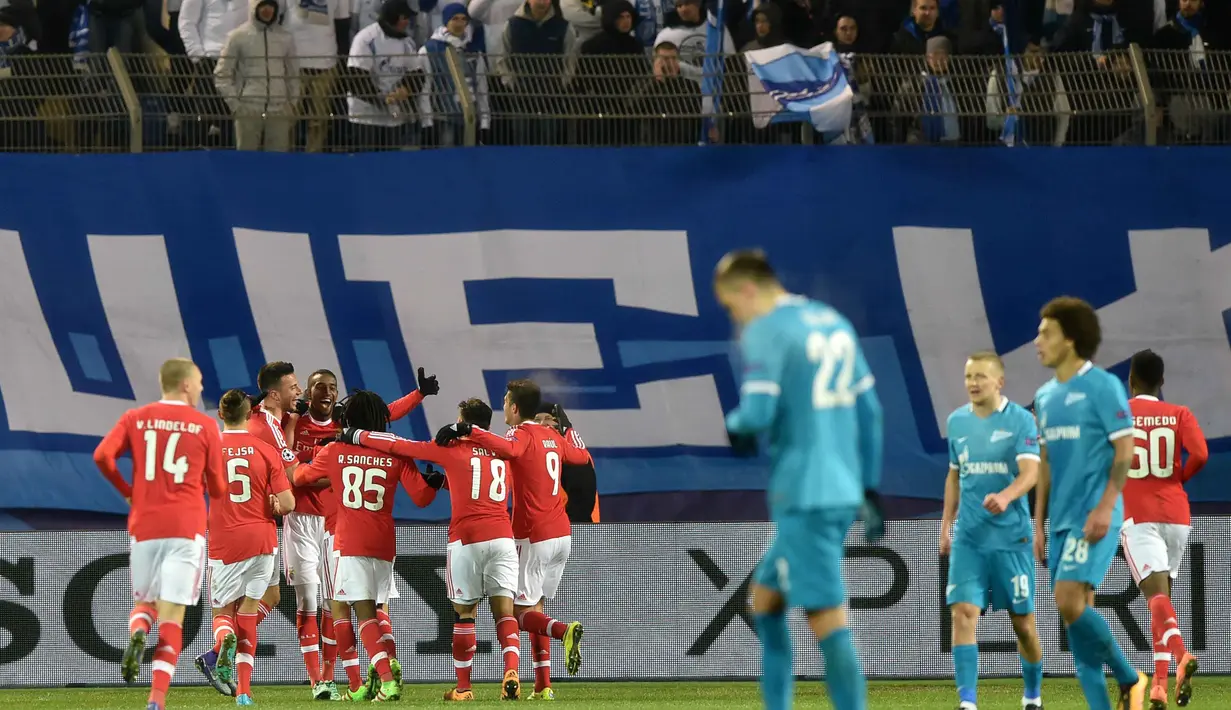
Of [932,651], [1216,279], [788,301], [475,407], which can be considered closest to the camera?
[788,301]

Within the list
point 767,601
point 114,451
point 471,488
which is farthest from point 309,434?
point 767,601

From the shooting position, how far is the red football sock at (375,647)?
10.5m

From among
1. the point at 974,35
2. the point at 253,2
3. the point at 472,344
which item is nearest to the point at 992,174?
the point at 974,35

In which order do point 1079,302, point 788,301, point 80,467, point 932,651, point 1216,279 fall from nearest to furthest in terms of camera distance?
point 788,301
point 1079,302
point 932,651
point 1216,279
point 80,467

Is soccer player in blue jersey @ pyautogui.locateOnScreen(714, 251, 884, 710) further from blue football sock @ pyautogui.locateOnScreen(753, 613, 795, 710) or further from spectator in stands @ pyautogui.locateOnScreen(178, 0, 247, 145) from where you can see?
spectator in stands @ pyautogui.locateOnScreen(178, 0, 247, 145)

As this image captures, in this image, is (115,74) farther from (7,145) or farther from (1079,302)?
(1079,302)

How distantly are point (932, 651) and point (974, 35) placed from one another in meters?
5.32

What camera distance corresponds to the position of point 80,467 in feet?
46.8

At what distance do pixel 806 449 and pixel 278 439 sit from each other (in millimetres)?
6273

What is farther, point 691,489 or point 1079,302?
point 691,489

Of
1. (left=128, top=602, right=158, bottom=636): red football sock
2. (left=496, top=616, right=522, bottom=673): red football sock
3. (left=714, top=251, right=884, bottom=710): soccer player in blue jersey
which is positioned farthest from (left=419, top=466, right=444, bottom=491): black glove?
(left=714, top=251, right=884, bottom=710): soccer player in blue jersey

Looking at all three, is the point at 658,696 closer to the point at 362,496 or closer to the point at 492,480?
the point at 492,480

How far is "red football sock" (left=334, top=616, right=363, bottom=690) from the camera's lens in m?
10.7

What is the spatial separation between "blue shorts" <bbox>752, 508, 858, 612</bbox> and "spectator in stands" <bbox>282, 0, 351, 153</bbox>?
8.87m
